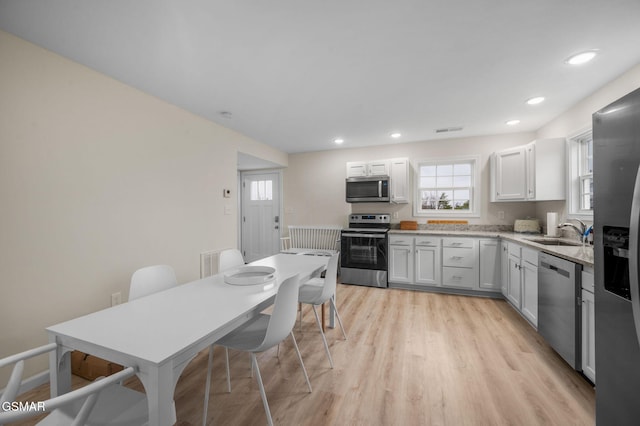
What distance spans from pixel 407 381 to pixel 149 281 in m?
1.94

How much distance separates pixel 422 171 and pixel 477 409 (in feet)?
11.6

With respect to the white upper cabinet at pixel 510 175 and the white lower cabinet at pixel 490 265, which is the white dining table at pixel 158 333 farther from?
the white upper cabinet at pixel 510 175

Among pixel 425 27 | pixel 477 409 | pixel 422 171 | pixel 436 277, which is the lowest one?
pixel 477 409

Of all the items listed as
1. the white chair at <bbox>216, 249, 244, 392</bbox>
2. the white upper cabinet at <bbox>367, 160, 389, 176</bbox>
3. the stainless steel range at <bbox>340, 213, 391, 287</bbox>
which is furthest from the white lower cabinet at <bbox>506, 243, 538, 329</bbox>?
the white chair at <bbox>216, 249, 244, 392</bbox>

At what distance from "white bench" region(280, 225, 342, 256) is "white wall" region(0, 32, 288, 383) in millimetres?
2222

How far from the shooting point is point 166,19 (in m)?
1.56

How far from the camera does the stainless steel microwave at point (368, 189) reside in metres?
4.20

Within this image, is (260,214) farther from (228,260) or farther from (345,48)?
(345,48)

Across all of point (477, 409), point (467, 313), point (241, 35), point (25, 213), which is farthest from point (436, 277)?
point (25, 213)

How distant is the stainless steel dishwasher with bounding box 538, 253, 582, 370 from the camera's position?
1.83m

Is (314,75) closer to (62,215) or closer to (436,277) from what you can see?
(62,215)

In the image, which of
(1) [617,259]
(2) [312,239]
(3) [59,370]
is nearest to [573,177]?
(1) [617,259]

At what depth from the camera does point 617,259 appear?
112 cm

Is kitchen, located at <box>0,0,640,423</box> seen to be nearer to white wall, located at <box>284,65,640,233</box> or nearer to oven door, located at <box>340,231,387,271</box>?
white wall, located at <box>284,65,640,233</box>
